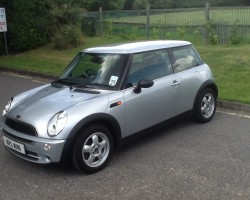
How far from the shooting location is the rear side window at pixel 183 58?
239 inches

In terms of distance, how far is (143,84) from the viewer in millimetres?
5207

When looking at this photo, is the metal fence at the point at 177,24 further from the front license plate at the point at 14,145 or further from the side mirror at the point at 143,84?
the front license plate at the point at 14,145

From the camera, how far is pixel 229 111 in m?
7.41

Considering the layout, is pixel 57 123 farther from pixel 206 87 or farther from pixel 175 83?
pixel 206 87

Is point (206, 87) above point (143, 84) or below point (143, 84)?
below

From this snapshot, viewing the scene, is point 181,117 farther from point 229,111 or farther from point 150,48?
point 229,111

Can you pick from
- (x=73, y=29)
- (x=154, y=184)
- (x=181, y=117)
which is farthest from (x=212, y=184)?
(x=73, y=29)

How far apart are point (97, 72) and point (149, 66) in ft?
2.55

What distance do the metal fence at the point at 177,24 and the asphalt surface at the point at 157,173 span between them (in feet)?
31.4

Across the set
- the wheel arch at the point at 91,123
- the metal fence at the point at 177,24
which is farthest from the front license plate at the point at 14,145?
the metal fence at the point at 177,24

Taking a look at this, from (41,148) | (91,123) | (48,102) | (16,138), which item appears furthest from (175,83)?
(16,138)

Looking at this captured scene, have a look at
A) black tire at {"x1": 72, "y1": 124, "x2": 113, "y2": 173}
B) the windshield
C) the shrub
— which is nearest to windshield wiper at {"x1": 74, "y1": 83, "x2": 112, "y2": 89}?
the windshield

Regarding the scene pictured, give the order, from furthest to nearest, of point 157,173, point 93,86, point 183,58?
point 183,58
point 93,86
point 157,173

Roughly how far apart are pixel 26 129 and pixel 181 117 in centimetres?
251
